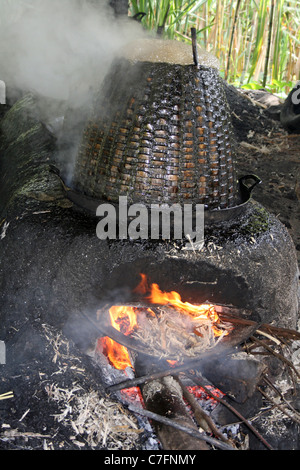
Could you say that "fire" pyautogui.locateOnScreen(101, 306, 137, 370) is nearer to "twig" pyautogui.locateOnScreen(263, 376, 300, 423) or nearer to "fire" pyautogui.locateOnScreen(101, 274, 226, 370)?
"fire" pyautogui.locateOnScreen(101, 274, 226, 370)

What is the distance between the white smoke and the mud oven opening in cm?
36

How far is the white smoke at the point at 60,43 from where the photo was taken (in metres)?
2.87

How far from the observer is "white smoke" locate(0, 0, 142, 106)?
287 centimetres

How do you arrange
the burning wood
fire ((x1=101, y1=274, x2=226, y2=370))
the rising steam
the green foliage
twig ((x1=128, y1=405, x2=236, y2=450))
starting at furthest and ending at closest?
the green foliage, the rising steam, fire ((x1=101, y1=274, x2=226, y2=370)), the burning wood, twig ((x1=128, y1=405, x2=236, y2=450))

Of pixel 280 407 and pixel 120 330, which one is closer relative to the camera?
pixel 280 407

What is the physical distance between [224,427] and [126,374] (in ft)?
2.05

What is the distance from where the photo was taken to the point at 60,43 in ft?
11.0

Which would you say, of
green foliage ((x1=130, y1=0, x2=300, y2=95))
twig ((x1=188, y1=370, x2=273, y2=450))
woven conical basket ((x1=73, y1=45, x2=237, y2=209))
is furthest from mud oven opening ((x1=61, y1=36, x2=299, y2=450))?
green foliage ((x1=130, y1=0, x2=300, y2=95))

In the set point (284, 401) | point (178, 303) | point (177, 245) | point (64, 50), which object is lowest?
point (284, 401)

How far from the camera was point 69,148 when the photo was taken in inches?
129

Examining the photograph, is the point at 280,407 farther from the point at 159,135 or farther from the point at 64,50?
the point at 64,50

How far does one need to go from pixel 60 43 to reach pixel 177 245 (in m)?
1.96

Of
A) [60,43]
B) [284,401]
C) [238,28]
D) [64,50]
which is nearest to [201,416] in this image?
[284,401]

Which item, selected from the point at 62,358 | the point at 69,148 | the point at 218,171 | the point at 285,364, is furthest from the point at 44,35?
the point at 285,364
